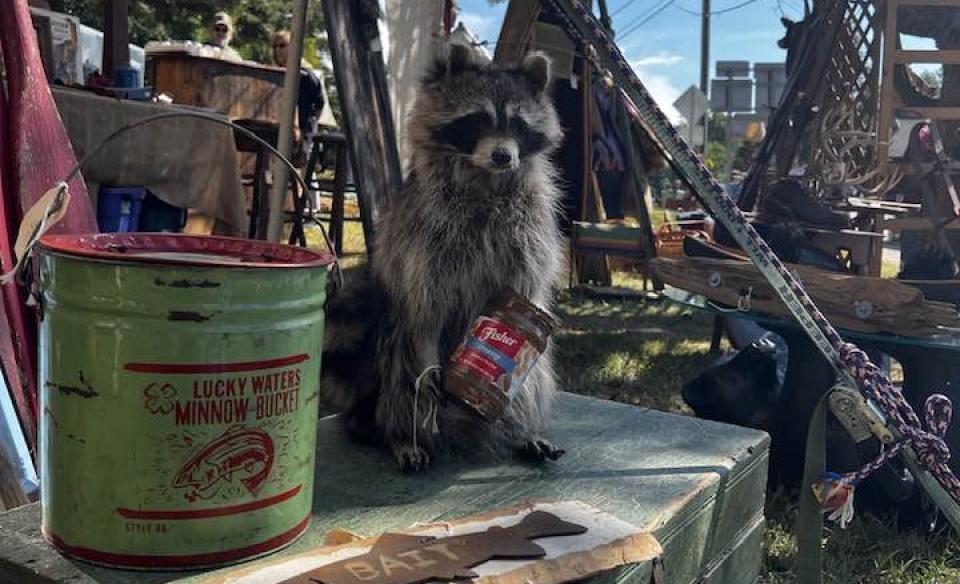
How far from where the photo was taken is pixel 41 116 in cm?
216

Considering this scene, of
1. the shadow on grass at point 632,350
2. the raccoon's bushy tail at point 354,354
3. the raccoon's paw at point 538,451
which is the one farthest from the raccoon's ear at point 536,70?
the shadow on grass at point 632,350

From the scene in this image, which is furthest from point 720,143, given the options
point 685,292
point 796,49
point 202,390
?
point 202,390

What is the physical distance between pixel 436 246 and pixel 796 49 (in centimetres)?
357

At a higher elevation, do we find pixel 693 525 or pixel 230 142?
pixel 230 142

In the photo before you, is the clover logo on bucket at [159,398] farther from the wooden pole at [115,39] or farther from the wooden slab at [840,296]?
the wooden pole at [115,39]

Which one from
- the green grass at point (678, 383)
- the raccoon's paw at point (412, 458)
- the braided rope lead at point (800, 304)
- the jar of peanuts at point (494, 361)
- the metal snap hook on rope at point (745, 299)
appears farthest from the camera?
the metal snap hook on rope at point (745, 299)

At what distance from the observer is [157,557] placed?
1054 mm

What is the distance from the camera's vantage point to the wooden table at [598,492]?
1234 mm

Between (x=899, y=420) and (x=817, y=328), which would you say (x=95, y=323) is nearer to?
(x=817, y=328)

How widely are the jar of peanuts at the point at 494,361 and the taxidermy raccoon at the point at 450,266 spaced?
0.14 meters

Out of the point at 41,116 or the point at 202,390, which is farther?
the point at 41,116

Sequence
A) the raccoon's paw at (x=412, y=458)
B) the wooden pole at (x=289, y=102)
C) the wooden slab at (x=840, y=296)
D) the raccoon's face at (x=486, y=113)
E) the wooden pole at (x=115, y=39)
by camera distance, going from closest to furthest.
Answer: the raccoon's paw at (x=412, y=458)
the raccoon's face at (x=486, y=113)
the wooden slab at (x=840, y=296)
the wooden pole at (x=289, y=102)
the wooden pole at (x=115, y=39)

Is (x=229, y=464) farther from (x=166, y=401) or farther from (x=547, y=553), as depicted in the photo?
(x=547, y=553)

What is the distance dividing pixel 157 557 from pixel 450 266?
79cm
